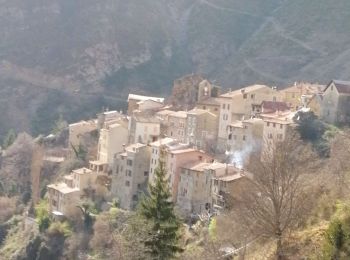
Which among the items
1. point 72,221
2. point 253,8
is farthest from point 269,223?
point 253,8

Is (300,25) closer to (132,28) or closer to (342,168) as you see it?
(132,28)

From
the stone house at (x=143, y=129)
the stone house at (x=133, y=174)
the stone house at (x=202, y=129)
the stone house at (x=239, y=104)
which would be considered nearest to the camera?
the stone house at (x=133, y=174)

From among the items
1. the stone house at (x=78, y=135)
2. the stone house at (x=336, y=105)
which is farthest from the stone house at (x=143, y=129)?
the stone house at (x=336, y=105)

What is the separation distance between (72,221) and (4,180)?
749 inches

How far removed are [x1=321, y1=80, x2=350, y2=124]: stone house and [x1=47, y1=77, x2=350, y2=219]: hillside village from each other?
0.07m

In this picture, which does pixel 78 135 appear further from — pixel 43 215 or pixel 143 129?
pixel 43 215

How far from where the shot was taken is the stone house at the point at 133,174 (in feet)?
175

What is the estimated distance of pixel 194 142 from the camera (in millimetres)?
56281

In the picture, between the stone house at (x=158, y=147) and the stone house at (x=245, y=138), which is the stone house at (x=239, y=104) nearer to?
the stone house at (x=245, y=138)

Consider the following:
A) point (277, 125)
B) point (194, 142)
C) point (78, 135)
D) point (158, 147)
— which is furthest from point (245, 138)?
point (78, 135)

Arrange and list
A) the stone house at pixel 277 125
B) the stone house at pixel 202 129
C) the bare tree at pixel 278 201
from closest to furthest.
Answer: the bare tree at pixel 278 201 → the stone house at pixel 277 125 → the stone house at pixel 202 129

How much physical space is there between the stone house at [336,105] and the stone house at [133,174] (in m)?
13.9

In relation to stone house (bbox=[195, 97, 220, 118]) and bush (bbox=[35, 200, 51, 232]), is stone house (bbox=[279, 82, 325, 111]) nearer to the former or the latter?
stone house (bbox=[195, 97, 220, 118])

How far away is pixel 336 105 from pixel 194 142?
12278mm
